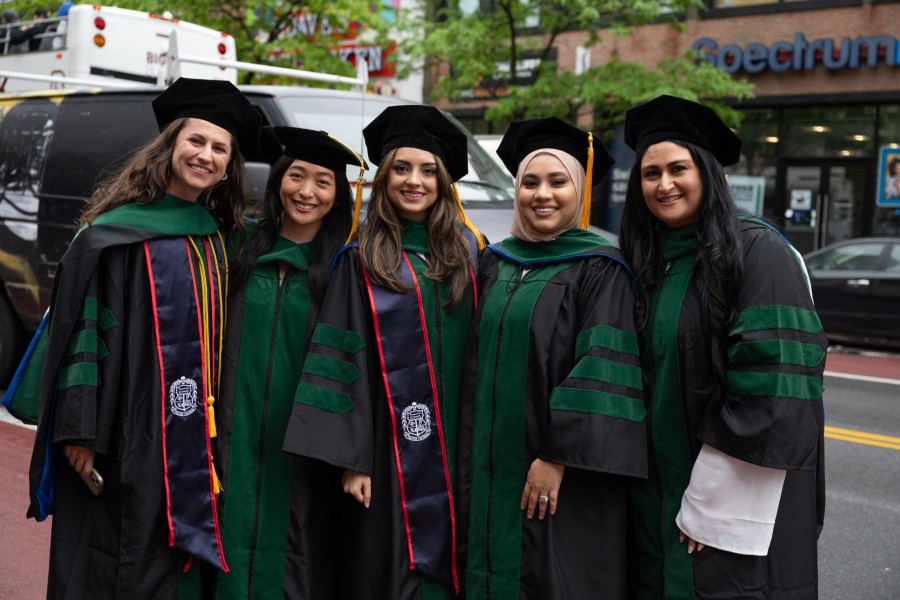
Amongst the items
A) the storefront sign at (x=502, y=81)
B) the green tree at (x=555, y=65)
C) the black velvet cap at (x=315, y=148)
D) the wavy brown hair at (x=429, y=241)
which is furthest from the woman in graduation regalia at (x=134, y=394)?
the storefront sign at (x=502, y=81)

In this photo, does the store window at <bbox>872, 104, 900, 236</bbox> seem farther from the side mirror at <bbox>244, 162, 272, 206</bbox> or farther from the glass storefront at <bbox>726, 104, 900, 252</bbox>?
the side mirror at <bbox>244, 162, 272, 206</bbox>

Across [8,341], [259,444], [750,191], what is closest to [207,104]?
[259,444]

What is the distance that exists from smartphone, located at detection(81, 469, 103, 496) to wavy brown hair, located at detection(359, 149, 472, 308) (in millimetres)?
1116

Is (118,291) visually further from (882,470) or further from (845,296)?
(845,296)

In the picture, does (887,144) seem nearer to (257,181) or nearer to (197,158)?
(257,181)

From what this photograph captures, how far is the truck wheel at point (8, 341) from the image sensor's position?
7.39 m

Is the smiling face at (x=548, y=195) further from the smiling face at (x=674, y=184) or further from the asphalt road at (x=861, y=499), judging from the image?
the asphalt road at (x=861, y=499)

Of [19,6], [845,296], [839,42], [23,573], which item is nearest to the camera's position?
[23,573]

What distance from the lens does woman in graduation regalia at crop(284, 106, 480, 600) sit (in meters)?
3.05

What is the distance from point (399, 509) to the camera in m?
3.10

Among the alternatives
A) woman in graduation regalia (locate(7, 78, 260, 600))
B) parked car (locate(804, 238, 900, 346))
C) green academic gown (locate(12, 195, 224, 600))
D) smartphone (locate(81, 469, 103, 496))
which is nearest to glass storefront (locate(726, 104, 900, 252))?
parked car (locate(804, 238, 900, 346))

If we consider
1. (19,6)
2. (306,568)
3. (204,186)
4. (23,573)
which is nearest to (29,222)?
(23,573)

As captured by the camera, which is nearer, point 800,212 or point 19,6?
A: point 19,6

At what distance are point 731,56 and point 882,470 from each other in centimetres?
1295
